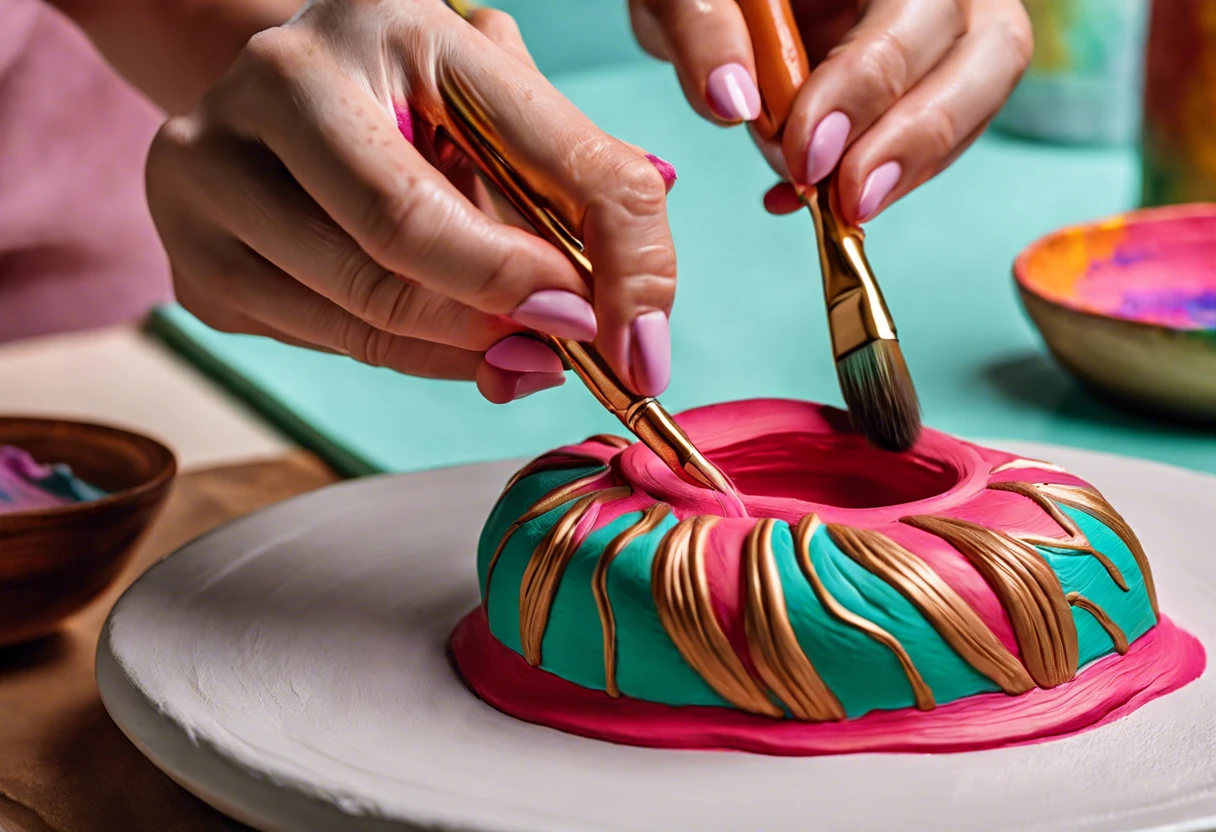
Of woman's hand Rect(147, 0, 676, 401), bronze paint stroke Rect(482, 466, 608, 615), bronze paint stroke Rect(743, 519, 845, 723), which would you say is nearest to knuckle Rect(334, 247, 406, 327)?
woman's hand Rect(147, 0, 676, 401)

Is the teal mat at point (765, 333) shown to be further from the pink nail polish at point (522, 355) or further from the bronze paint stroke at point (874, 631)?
the bronze paint stroke at point (874, 631)

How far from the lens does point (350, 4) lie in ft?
2.21

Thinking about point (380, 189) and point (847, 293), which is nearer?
point (380, 189)

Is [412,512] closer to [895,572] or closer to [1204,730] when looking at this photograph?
[895,572]

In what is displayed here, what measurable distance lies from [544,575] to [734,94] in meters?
0.32

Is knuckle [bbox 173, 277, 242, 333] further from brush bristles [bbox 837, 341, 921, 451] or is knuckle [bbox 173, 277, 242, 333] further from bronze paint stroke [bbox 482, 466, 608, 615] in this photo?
brush bristles [bbox 837, 341, 921, 451]

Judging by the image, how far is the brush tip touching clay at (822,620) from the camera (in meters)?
0.62

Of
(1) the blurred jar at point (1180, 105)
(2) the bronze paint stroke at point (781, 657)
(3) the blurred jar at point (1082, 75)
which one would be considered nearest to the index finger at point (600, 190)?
(2) the bronze paint stroke at point (781, 657)

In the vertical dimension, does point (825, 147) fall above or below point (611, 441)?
above

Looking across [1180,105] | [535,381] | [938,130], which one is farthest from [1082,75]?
[535,381]

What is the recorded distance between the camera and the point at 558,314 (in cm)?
66

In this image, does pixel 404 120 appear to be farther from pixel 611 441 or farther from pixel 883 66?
pixel 883 66

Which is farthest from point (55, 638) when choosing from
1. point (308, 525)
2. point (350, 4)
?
point (350, 4)

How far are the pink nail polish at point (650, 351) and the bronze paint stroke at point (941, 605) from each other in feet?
0.37
